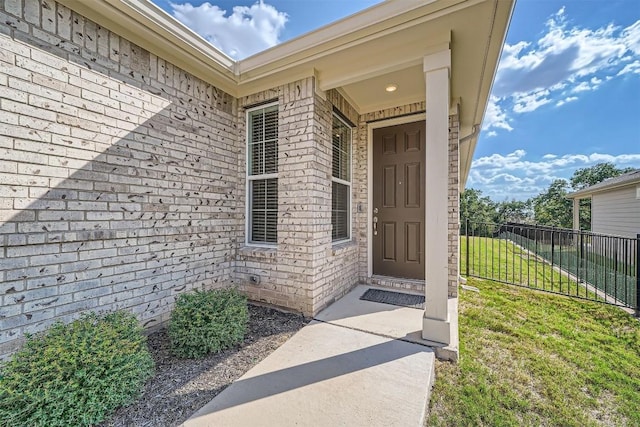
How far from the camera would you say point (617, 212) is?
8.71 meters

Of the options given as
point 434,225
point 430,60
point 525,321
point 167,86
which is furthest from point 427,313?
point 167,86

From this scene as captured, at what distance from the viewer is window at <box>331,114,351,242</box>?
3727mm

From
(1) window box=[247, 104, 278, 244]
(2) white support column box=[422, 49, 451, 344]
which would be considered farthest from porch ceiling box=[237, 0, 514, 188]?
(1) window box=[247, 104, 278, 244]

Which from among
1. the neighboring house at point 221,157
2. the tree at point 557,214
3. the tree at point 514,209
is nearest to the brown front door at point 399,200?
the neighboring house at point 221,157

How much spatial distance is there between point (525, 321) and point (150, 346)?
408cm

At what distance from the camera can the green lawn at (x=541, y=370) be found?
5.65 feet

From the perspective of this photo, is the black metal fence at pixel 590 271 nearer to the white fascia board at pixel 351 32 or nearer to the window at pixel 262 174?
the window at pixel 262 174

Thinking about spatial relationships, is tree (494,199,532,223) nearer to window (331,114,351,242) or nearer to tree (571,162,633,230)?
tree (571,162,633,230)

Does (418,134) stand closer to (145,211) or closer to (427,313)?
(427,313)

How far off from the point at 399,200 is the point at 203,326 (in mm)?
3102

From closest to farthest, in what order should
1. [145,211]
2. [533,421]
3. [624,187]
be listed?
1. [533,421]
2. [145,211]
3. [624,187]

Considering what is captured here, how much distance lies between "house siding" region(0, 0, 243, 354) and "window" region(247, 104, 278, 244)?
1.80 feet

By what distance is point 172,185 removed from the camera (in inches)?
109

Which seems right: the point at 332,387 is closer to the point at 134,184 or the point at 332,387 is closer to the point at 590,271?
the point at 134,184
